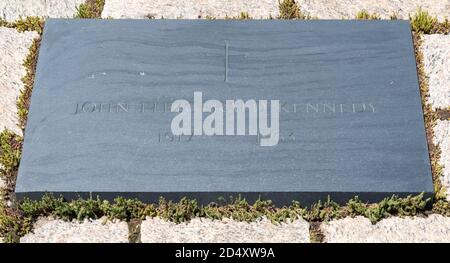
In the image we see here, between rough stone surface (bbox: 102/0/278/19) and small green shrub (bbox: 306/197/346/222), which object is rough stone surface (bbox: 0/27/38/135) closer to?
rough stone surface (bbox: 102/0/278/19)

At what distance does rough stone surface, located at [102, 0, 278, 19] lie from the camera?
181 inches

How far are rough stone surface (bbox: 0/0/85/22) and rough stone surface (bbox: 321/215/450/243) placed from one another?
1.98 m

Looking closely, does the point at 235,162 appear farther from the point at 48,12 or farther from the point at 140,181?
the point at 48,12

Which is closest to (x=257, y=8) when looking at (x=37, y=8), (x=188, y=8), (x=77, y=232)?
(x=188, y=8)

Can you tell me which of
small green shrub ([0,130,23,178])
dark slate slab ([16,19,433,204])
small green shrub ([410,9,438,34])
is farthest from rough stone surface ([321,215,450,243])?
small green shrub ([0,130,23,178])

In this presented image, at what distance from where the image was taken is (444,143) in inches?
159

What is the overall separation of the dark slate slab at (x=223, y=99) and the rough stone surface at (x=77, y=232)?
6.1 inches

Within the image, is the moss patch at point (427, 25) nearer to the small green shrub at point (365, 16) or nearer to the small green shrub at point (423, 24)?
the small green shrub at point (423, 24)

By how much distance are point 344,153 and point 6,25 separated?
6.85ft

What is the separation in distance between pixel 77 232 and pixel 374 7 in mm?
2122

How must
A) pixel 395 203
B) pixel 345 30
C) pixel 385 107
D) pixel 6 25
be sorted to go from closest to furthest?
pixel 395 203 < pixel 385 107 < pixel 345 30 < pixel 6 25

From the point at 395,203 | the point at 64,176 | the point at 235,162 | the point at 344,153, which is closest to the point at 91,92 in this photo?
the point at 64,176

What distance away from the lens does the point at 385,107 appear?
13.1ft

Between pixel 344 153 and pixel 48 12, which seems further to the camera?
pixel 48 12
